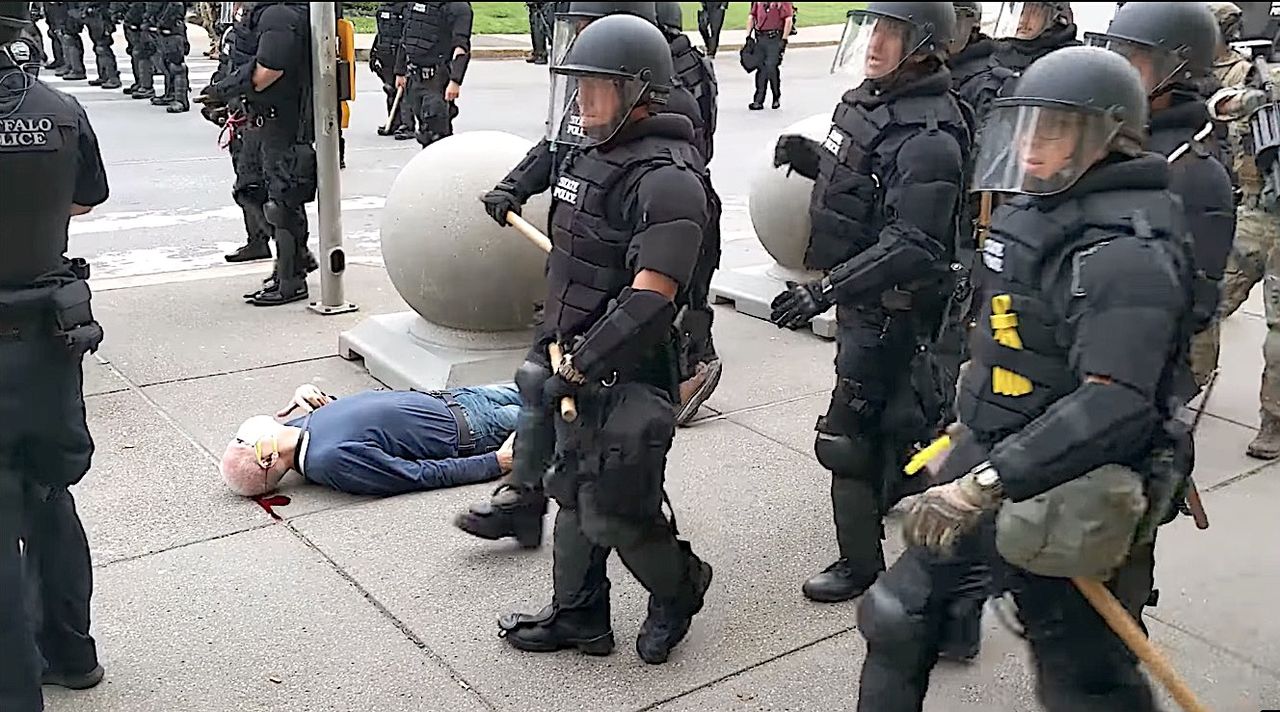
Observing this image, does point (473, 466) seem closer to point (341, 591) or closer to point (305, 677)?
A: point (341, 591)

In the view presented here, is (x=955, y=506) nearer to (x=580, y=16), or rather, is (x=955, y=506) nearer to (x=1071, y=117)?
(x=1071, y=117)

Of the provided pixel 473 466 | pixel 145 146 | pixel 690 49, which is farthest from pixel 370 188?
pixel 473 466

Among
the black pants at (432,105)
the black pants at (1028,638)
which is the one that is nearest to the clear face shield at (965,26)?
the black pants at (1028,638)

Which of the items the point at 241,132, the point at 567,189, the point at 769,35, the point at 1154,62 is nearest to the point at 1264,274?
the point at 1154,62

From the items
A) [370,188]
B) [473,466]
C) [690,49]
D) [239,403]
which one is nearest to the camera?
[473,466]

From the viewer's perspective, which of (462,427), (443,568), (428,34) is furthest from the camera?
(428,34)

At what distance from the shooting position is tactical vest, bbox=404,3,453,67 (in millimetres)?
12797

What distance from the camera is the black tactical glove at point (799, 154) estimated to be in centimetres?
471

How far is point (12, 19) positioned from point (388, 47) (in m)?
12.1

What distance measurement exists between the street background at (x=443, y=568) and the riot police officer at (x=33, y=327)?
55 centimetres

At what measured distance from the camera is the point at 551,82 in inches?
175

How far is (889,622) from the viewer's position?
306 cm

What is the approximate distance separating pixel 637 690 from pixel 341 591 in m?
1.18

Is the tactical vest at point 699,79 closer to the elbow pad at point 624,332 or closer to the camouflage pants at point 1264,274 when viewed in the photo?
the camouflage pants at point 1264,274
